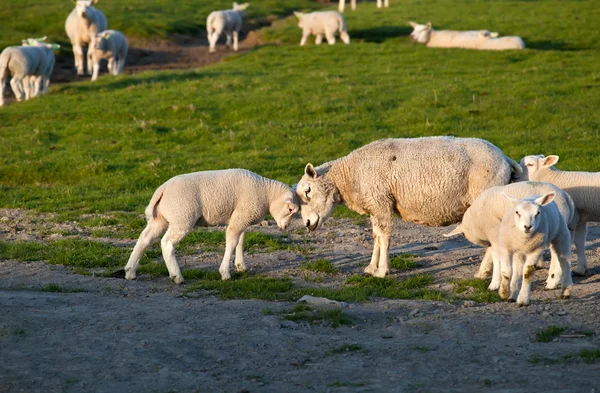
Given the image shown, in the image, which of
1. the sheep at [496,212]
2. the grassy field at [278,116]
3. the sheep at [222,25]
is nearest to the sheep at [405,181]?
the sheep at [496,212]

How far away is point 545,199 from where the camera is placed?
9.30 metres

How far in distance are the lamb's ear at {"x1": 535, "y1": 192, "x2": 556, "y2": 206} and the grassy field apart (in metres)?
6.88

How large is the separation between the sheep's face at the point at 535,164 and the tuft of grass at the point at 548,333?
12.1 feet

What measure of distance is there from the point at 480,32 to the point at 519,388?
29.5 meters

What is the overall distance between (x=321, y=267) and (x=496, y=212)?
2475 mm

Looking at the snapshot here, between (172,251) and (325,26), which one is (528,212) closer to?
(172,251)

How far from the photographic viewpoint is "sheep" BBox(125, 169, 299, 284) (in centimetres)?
1079

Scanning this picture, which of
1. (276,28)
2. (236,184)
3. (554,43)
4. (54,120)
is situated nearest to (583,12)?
(554,43)

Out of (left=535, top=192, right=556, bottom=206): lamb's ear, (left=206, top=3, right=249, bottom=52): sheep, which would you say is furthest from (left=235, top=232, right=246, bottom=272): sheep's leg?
(left=206, top=3, right=249, bottom=52): sheep

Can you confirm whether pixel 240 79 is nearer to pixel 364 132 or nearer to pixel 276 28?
pixel 364 132

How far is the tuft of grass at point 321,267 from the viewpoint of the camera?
1137 cm

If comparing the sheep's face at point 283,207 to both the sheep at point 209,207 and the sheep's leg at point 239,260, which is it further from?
the sheep's leg at point 239,260

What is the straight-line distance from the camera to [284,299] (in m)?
9.84

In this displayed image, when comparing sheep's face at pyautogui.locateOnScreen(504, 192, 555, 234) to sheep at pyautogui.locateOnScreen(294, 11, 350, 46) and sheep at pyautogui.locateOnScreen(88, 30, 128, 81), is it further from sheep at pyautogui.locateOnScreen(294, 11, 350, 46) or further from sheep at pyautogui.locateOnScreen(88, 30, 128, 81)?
sheep at pyautogui.locateOnScreen(294, 11, 350, 46)
